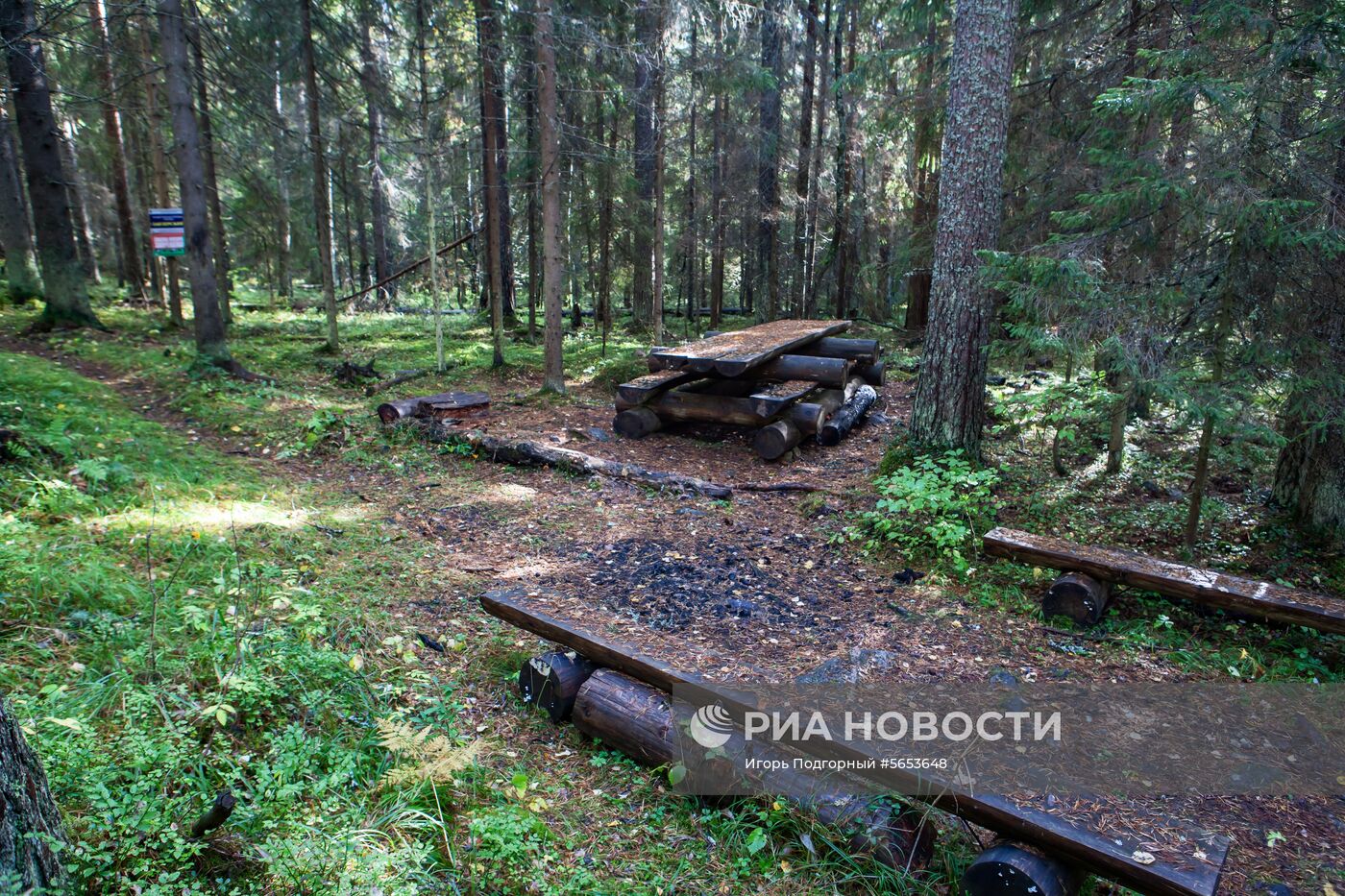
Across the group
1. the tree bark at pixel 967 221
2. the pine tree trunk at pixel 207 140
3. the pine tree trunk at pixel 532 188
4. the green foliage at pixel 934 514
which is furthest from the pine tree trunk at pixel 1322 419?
the pine tree trunk at pixel 207 140

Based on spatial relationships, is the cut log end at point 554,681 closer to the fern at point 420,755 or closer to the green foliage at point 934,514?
the fern at point 420,755

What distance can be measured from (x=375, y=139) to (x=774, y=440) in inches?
570

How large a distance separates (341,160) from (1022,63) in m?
13.3

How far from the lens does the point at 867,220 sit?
66.9 feet

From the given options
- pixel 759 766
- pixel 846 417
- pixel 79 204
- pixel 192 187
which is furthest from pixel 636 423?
pixel 79 204

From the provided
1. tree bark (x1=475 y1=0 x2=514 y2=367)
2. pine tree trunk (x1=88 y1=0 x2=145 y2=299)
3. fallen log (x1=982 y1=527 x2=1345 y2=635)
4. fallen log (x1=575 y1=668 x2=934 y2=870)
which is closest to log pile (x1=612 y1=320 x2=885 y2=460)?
fallen log (x1=982 y1=527 x2=1345 y2=635)

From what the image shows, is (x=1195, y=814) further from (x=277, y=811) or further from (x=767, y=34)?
(x=767, y=34)

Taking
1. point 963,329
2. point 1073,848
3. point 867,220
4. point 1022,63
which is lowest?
point 1073,848

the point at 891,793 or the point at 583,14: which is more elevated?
the point at 583,14

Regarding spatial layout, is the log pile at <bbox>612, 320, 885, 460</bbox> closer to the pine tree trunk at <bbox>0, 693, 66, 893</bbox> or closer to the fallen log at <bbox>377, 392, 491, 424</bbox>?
the fallen log at <bbox>377, 392, 491, 424</bbox>

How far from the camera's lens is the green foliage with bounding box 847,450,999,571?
6.00 m

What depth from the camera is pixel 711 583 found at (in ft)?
18.6

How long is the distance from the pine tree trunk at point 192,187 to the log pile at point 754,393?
699 centimetres

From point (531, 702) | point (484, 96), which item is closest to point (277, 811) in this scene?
point (531, 702)
